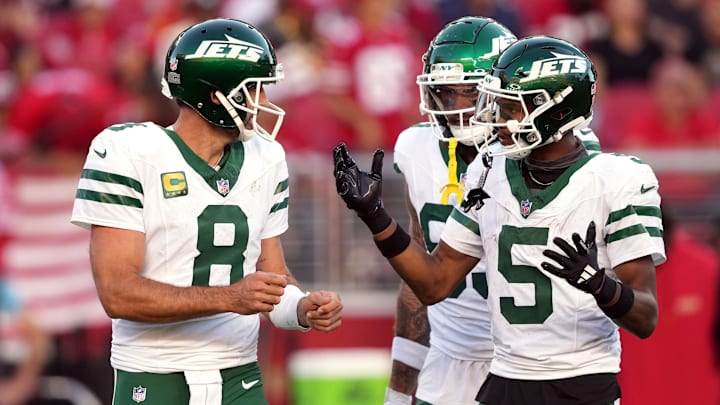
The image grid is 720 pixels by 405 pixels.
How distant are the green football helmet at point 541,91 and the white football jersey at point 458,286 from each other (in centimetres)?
75

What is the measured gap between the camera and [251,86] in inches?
190

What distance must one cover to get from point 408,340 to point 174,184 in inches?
57.2

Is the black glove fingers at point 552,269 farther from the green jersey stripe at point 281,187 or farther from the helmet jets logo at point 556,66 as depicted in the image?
the green jersey stripe at point 281,187

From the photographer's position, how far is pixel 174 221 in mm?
4648

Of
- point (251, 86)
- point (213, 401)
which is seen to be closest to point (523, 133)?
point (251, 86)

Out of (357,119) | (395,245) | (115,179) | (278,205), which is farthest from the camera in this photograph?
(357,119)

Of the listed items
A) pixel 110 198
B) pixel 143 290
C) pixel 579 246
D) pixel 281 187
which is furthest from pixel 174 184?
pixel 579 246

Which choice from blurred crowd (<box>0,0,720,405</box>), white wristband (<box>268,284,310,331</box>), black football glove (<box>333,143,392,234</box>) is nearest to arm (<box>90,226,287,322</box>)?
white wristband (<box>268,284,310,331</box>)

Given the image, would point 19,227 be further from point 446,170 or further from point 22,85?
Result: point 446,170

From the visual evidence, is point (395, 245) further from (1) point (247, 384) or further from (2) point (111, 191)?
(2) point (111, 191)

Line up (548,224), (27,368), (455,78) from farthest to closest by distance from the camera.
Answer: (27,368)
(455,78)
(548,224)

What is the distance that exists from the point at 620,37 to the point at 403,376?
5992 mm

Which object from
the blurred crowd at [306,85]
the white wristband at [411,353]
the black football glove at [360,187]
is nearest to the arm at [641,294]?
the black football glove at [360,187]

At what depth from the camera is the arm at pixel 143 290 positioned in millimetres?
4469
